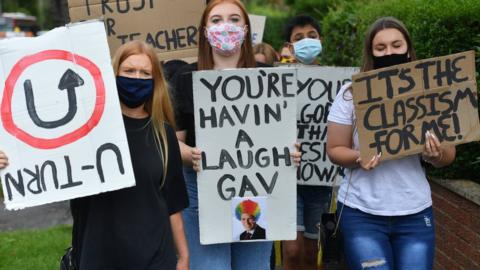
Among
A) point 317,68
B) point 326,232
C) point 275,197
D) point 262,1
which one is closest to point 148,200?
point 275,197

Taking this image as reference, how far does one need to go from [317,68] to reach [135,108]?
6.18 feet

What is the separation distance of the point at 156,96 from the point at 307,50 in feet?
7.61

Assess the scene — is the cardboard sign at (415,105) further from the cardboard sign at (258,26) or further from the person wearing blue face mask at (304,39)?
the cardboard sign at (258,26)

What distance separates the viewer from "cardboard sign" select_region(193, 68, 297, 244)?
4070 mm

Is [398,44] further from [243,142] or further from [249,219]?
[249,219]

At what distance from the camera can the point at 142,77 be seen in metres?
3.56

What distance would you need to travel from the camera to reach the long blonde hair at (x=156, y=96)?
141 inches

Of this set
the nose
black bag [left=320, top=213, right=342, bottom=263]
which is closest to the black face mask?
the nose

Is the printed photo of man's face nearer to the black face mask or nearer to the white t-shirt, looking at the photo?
the white t-shirt

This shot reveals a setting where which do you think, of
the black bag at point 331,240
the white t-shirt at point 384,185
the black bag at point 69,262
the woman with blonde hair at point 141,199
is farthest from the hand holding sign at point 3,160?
the black bag at point 331,240

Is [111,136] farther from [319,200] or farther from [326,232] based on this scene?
[319,200]

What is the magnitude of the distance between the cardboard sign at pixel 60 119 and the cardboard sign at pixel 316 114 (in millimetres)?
2077

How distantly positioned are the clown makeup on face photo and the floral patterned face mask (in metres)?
0.80

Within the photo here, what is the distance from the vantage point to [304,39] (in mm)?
5805
